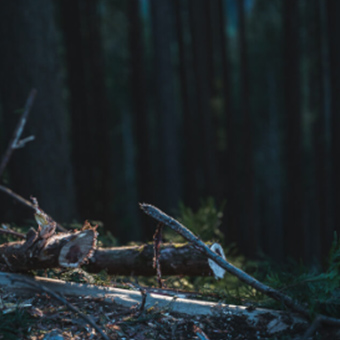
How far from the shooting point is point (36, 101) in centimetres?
624

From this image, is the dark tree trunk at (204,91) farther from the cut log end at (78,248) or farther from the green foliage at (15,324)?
the green foliage at (15,324)

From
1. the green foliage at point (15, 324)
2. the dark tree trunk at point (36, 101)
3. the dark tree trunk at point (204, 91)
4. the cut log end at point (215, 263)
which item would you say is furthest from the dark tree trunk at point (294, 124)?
the green foliage at point (15, 324)

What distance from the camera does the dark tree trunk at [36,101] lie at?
243 inches

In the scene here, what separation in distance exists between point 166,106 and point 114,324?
11.0 m

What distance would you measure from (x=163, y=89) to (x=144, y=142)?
2.38m

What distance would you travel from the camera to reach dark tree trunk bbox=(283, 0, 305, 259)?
49.3ft

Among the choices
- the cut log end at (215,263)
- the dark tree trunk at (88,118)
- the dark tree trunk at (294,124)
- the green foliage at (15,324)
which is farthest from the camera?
the dark tree trunk at (294,124)

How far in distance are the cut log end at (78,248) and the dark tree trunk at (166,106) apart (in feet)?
32.4

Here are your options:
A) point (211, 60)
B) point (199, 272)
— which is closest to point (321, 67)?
point (211, 60)

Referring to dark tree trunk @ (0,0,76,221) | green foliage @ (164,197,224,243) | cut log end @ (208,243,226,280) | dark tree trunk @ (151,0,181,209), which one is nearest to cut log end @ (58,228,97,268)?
cut log end @ (208,243,226,280)

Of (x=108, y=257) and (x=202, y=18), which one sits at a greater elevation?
A: (x=202, y=18)

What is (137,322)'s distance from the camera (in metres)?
2.81

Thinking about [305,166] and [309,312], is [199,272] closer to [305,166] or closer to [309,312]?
[309,312]

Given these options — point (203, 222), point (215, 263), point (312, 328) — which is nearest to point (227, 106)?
point (203, 222)
